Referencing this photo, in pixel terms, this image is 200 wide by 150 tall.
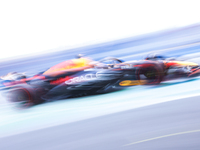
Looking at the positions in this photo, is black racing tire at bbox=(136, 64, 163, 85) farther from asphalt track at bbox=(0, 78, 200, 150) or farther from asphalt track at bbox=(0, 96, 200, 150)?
asphalt track at bbox=(0, 96, 200, 150)

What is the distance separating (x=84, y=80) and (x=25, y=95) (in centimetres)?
96

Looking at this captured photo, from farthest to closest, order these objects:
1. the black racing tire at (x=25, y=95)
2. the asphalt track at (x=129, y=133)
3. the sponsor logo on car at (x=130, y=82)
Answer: the sponsor logo on car at (x=130, y=82)
the black racing tire at (x=25, y=95)
the asphalt track at (x=129, y=133)

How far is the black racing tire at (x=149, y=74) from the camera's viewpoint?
3.13m

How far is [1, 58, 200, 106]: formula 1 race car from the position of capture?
9.77ft

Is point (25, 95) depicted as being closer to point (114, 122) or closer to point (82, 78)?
point (82, 78)

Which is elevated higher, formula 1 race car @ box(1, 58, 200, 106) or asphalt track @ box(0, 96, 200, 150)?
formula 1 race car @ box(1, 58, 200, 106)

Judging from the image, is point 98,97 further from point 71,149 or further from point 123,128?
point 71,149

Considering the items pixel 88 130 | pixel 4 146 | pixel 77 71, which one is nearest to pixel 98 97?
pixel 77 71

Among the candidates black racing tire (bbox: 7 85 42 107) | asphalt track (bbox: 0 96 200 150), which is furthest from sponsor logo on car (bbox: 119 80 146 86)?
black racing tire (bbox: 7 85 42 107)

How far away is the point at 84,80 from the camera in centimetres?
300

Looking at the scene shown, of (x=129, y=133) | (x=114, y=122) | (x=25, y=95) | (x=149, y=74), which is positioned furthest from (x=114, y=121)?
(x=25, y=95)

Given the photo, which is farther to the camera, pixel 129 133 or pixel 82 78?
pixel 82 78

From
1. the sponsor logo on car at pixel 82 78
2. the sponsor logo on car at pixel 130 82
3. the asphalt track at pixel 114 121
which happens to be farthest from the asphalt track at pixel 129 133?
the sponsor logo on car at pixel 82 78

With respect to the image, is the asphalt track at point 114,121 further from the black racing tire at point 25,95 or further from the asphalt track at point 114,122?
the black racing tire at point 25,95
